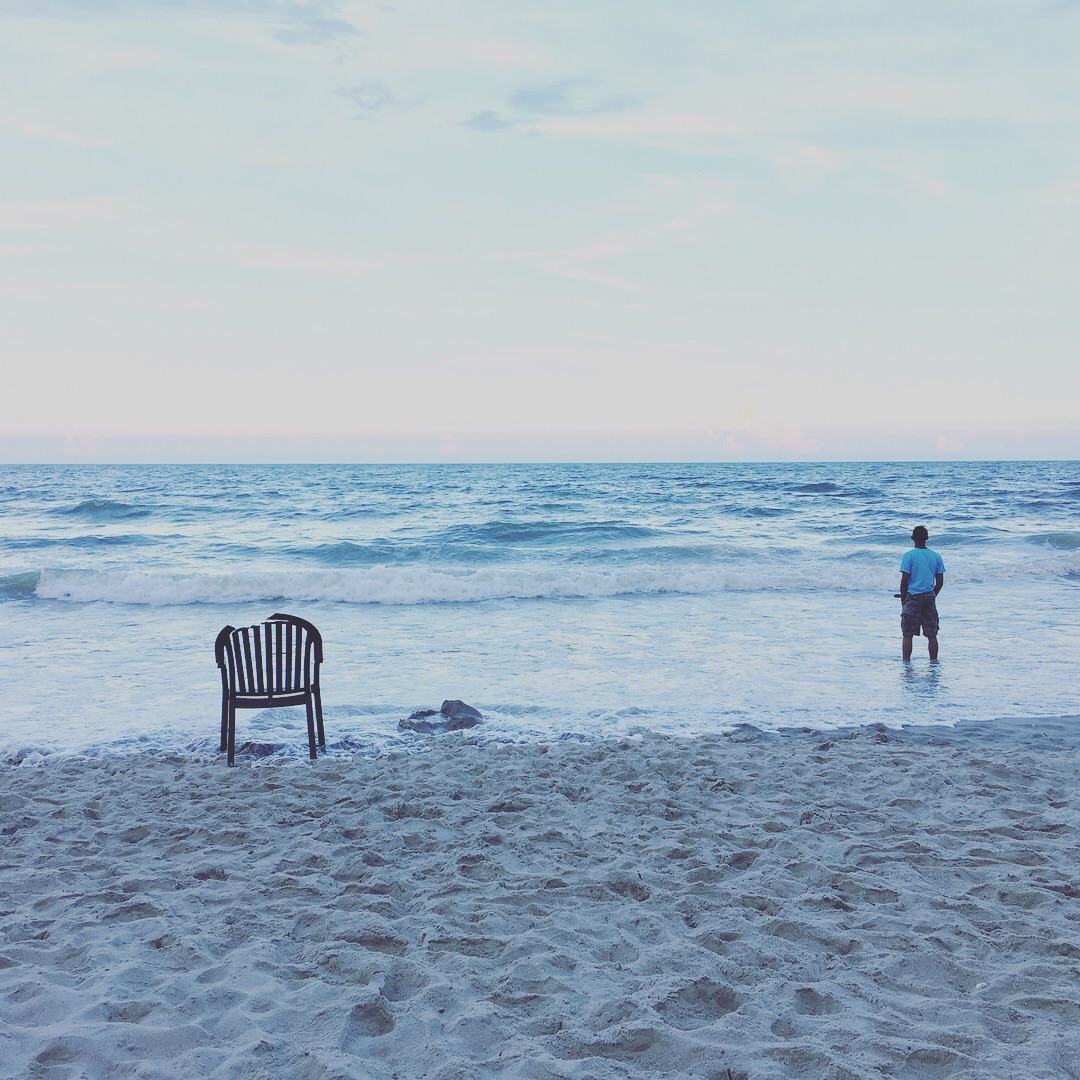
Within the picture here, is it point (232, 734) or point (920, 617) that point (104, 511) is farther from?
point (920, 617)

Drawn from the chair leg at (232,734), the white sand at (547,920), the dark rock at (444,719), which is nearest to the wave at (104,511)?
the dark rock at (444,719)

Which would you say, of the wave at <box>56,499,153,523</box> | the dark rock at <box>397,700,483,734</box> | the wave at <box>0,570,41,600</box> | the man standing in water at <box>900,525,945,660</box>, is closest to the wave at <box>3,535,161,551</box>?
the wave at <box>56,499,153,523</box>

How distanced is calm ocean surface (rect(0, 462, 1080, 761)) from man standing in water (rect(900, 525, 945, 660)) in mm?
368

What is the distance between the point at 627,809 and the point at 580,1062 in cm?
251

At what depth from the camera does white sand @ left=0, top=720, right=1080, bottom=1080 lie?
3.06 meters

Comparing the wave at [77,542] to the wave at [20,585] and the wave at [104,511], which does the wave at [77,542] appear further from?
the wave at [20,585]

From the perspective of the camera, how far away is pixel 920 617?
10.2m

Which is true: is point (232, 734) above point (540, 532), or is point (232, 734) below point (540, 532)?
below

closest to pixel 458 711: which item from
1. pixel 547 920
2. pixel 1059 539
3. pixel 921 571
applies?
pixel 547 920

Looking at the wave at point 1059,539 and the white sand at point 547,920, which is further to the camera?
the wave at point 1059,539

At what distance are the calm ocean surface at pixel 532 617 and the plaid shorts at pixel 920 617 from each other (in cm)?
40

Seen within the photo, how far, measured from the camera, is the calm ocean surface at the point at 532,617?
8.17 meters

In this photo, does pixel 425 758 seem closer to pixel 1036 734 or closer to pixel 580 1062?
pixel 580 1062

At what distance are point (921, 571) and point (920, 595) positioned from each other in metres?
0.29
